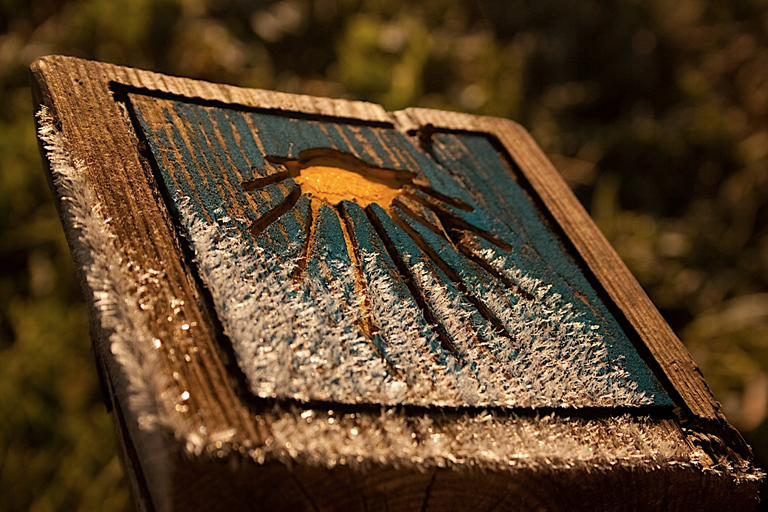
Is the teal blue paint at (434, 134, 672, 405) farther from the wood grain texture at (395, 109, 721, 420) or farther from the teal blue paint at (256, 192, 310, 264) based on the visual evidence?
the teal blue paint at (256, 192, 310, 264)

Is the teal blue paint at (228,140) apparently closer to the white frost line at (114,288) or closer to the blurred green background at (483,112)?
the white frost line at (114,288)

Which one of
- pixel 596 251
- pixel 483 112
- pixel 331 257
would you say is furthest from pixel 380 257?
pixel 483 112

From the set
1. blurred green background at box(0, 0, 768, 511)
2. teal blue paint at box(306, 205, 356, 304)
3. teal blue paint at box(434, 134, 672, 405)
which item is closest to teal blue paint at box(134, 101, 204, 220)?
teal blue paint at box(306, 205, 356, 304)

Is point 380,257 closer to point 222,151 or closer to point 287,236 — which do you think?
point 287,236

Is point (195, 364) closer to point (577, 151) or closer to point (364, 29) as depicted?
point (364, 29)

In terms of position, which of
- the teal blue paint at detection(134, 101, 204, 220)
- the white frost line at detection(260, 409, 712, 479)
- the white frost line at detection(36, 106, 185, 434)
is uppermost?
the teal blue paint at detection(134, 101, 204, 220)

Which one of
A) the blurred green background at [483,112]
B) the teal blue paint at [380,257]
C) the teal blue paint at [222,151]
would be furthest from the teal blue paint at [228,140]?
the blurred green background at [483,112]
